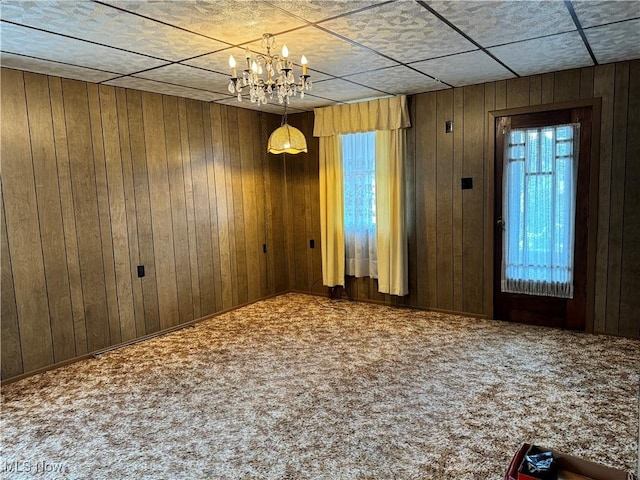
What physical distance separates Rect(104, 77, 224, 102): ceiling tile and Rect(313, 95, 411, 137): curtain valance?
132 centimetres

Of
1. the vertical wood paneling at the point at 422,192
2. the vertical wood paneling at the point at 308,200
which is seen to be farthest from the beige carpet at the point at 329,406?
the vertical wood paneling at the point at 308,200

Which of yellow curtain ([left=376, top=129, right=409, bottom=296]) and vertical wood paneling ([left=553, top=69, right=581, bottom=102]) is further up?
vertical wood paneling ([left=553, top=69, right=581, bottom=102])

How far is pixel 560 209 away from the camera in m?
4.08

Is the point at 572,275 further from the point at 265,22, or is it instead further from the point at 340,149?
the point at 265,22

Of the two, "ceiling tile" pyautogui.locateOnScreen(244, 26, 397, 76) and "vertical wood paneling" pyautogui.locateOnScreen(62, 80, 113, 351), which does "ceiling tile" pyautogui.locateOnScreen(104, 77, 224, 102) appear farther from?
"ceiling tile" pyautogui.locateOnScreen(244, 26, 397, 76)

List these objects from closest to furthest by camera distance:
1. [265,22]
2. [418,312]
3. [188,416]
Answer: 1. [265,22]
2. [188,416]
3. [418,312]

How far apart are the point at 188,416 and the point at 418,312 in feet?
9.60

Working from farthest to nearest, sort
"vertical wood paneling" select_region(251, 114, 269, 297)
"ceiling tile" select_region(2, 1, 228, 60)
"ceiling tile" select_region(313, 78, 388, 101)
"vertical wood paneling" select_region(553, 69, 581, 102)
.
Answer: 1. "vertical wood paneling" select_region(251, 114, 269, 297)
2. "ceiling tile" select_region(313, 78, 388, 101)
3. "vertical wood paneling" select_region(553, 69, 581, 102)
4. "ceiling tile" select_region(2, 1, 228, 60)

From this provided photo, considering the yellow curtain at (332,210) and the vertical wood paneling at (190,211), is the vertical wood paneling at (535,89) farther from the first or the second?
the vertical wood paneling at (190,211)

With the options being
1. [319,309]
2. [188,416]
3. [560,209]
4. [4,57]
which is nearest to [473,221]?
[560,209]

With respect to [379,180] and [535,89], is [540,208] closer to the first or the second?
[535,89]

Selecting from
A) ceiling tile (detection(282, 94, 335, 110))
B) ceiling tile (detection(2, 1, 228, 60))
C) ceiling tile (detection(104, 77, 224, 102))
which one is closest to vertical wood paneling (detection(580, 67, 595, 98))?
ceiling tile (detection(282, 94, 335, 110))

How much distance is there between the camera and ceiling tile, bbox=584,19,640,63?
9.36ft

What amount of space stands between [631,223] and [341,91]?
2948 mm
